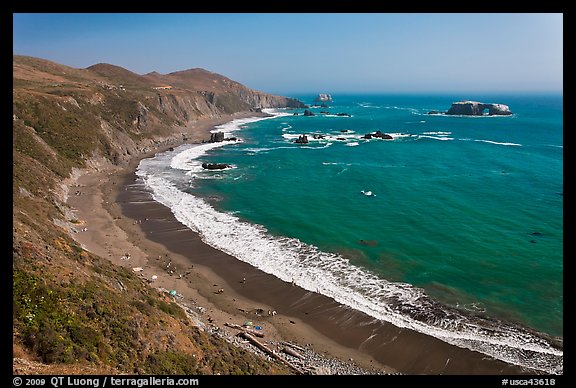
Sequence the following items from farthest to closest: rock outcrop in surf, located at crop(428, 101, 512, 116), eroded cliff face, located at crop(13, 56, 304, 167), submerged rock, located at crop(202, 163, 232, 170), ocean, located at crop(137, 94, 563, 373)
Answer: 1. rock outcrop in surf, located at crop(428, 101, 512, 116)
2. submerged rock, located at crop(202, 163, 232, 170)
3. eroded cliff face, located at crop(13, 56, 304, 167)
4. ocean, located at crop(137, 94, 563, 373)

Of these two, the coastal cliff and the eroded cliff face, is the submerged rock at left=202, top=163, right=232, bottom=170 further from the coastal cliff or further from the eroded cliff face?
the coastal cliff

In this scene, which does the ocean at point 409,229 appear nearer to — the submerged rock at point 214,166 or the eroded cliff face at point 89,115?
the submerged rock at point 214,166

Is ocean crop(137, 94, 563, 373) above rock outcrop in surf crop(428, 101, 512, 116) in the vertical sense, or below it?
below

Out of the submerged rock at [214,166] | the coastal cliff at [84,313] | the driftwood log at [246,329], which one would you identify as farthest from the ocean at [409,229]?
the coastal cliff at [84,313]

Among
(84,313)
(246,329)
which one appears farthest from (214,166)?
(84,313)

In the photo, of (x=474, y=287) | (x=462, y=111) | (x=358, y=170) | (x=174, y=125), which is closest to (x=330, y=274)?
(x=474, y=287)

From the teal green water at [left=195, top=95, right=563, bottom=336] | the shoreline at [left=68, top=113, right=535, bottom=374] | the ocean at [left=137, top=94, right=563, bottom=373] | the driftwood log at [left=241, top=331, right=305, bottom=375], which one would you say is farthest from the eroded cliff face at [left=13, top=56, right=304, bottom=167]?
the driftwood log at [left=241, top=331, right=305, bottom=375]
